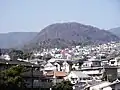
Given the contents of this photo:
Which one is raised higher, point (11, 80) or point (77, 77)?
point (77, 77)

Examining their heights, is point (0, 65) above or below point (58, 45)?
below

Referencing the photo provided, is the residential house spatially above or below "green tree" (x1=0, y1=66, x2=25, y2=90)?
above

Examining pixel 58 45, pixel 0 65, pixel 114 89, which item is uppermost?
pixel 58 45

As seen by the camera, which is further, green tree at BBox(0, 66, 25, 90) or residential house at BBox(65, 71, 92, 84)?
residential house at BBox(65, 71, 92, 84)

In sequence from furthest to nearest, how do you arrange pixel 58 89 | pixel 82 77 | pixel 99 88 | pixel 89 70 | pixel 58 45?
pixel 58 45 → pixel 89 70 → pixel 82 77 → pixel 58 89 → pixel 99 88

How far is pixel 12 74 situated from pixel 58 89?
4.54 m

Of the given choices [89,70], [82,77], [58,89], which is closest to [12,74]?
[58,89]

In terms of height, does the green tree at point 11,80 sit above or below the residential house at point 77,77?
below

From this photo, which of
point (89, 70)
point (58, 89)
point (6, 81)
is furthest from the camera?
point (89, 70)

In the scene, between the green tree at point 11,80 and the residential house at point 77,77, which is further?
the residential house at point 77,77

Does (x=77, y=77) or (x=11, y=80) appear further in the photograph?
(x=77, y=77)

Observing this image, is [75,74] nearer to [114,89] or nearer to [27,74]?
[27,74]

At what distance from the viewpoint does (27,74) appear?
2595 cm

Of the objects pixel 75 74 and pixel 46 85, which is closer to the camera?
pixel 46 85
